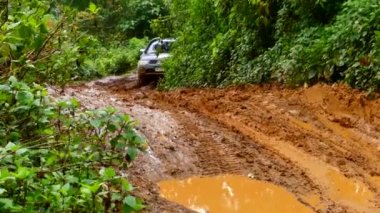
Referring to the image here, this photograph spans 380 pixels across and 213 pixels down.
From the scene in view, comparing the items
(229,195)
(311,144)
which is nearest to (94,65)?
(311,144)

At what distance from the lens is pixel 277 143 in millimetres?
7164

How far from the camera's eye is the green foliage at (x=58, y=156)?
11.0 ft

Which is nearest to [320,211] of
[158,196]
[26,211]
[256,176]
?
[256,176]

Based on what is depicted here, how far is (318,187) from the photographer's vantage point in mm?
5688

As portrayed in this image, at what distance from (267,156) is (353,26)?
3466 mm

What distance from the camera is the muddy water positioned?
525cm

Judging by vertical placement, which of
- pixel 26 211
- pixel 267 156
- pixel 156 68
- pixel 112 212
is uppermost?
pixel 26 211

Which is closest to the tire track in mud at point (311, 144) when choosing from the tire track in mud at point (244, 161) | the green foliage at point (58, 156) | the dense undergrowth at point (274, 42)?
the tire track in mud at point (244, 161)

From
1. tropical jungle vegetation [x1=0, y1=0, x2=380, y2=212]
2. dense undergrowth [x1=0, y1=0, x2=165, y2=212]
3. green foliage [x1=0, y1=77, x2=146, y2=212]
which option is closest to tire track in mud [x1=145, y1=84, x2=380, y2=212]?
tropical jungle vegetation [x1=0, y1=0, x2=380, y2=212]

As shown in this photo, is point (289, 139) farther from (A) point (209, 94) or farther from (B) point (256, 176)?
(A) point (209, 94)

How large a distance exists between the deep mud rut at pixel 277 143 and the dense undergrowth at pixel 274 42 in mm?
497

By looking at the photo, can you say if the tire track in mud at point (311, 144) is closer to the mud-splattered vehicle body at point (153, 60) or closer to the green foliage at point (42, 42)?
the green foliage at point (42, 42)

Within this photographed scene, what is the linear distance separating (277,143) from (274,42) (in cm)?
522

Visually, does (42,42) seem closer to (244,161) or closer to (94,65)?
(244,161)
